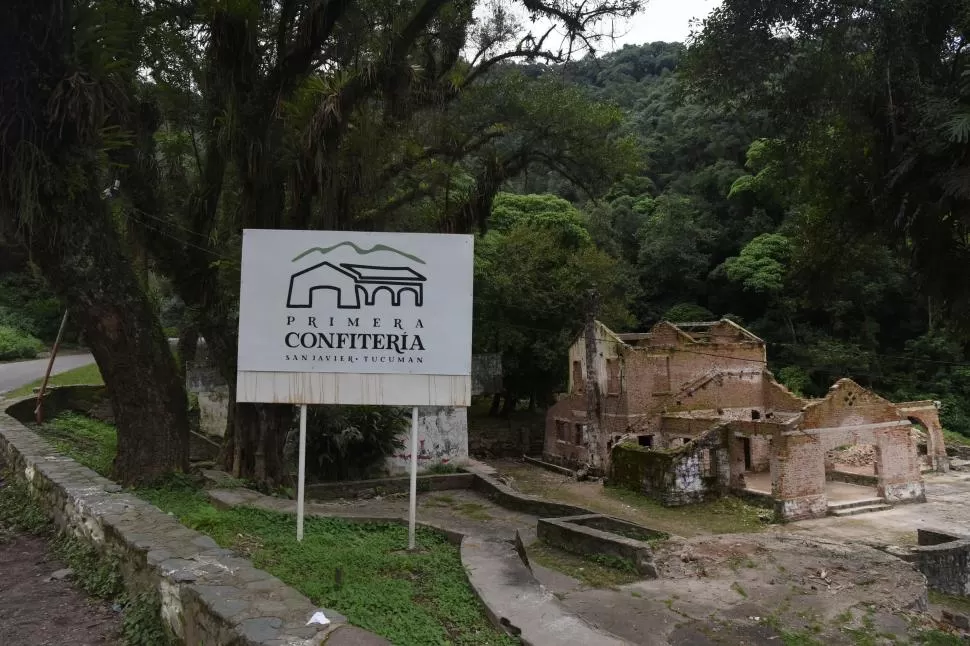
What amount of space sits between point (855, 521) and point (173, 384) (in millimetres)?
16542

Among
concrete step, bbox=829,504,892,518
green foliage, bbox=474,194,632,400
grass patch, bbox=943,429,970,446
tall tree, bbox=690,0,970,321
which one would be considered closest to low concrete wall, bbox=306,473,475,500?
tall tree, bbox=690,0,970,321

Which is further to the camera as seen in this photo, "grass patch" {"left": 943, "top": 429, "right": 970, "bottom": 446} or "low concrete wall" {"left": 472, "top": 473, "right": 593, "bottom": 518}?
"grass patch" {"left": 943, "top": 429, "right": 970, "bottom": 446}

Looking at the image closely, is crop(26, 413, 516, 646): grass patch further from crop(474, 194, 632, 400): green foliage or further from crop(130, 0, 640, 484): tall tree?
crop(474, 194, 632, 400): green foliage

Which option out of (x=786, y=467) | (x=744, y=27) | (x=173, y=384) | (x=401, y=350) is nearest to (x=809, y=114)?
(x=744, y=27)

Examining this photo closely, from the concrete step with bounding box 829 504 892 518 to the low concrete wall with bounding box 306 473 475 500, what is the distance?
11.5 metres

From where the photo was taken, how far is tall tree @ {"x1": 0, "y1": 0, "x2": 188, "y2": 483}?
6.50m

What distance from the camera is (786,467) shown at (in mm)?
17344

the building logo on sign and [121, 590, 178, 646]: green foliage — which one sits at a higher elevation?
the building logo on sign

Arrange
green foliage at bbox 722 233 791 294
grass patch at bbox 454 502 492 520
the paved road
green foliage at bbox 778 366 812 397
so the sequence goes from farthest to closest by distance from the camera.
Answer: green foliage at bbox 722 233 791 294 → green foliage at bbox 778 366 812 397 → the paved road → grass patch at bbox 454 502 492 520

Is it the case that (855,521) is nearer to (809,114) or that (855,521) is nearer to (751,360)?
(751,360)

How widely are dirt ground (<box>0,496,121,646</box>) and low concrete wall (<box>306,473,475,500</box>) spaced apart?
5482mm

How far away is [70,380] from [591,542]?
1485 centimetres

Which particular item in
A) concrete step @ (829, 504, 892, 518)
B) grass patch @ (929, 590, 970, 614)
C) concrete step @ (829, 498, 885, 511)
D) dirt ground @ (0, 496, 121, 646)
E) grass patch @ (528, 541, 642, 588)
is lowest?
grass patch @ (929, 590, 970, 614)

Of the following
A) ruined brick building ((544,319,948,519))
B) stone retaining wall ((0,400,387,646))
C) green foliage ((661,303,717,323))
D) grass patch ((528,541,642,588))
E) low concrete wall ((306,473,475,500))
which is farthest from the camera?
green foliage ((661,303,717,323))
